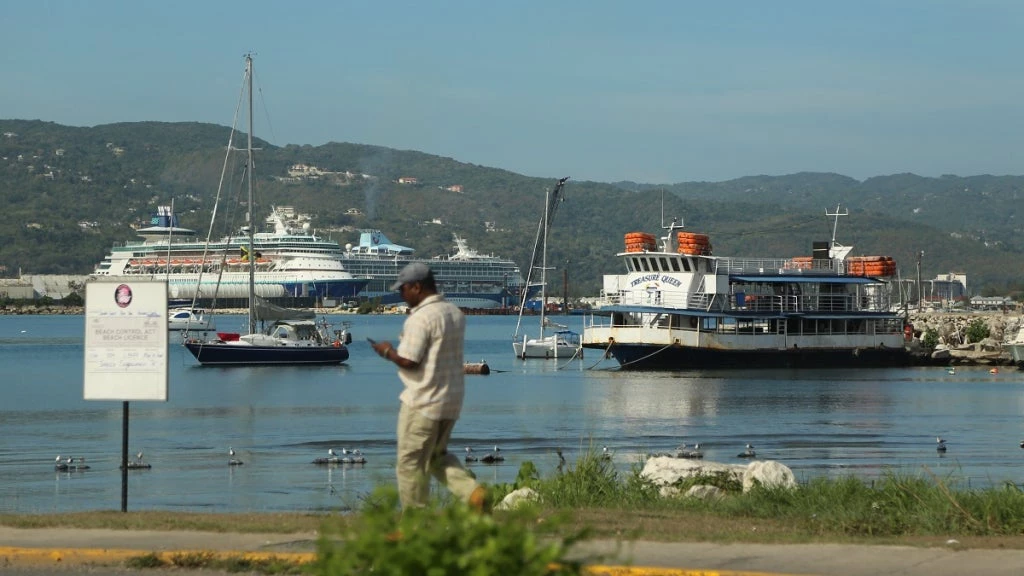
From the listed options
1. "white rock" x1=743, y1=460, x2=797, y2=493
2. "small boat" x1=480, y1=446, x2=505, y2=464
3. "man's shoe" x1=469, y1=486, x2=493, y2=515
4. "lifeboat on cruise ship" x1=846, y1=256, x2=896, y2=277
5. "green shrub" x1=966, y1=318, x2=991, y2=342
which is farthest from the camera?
"green shrub" x1=966, y1=318, x2=991, y2=342

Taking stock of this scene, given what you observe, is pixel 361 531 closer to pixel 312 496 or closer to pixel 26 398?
pixel 312 496

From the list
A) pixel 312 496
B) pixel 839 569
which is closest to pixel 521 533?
pixel 839 569

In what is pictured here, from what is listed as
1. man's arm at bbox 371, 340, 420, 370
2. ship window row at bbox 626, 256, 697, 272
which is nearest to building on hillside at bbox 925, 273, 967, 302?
ship window row at bbox 626, 256, 697, 272

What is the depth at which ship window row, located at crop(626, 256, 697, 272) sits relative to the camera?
4447 centimetres

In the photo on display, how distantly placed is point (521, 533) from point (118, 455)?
1763 centimetres

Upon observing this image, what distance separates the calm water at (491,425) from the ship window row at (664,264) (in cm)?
328

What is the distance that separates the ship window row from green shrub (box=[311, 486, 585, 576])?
1577 inches

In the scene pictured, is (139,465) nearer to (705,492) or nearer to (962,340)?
(705,492)

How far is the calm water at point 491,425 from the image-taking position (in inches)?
666

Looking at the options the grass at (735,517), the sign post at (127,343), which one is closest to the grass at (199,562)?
the grass at (735,517)

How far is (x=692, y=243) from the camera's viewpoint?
44312 mm

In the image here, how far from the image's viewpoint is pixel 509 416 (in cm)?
2981

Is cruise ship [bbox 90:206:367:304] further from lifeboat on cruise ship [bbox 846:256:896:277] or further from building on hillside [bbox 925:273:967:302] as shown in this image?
lifeboat on cruise ship [bbox 846:256:896:277]

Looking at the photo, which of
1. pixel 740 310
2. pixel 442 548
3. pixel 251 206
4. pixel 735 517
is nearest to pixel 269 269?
pixel 251 206
